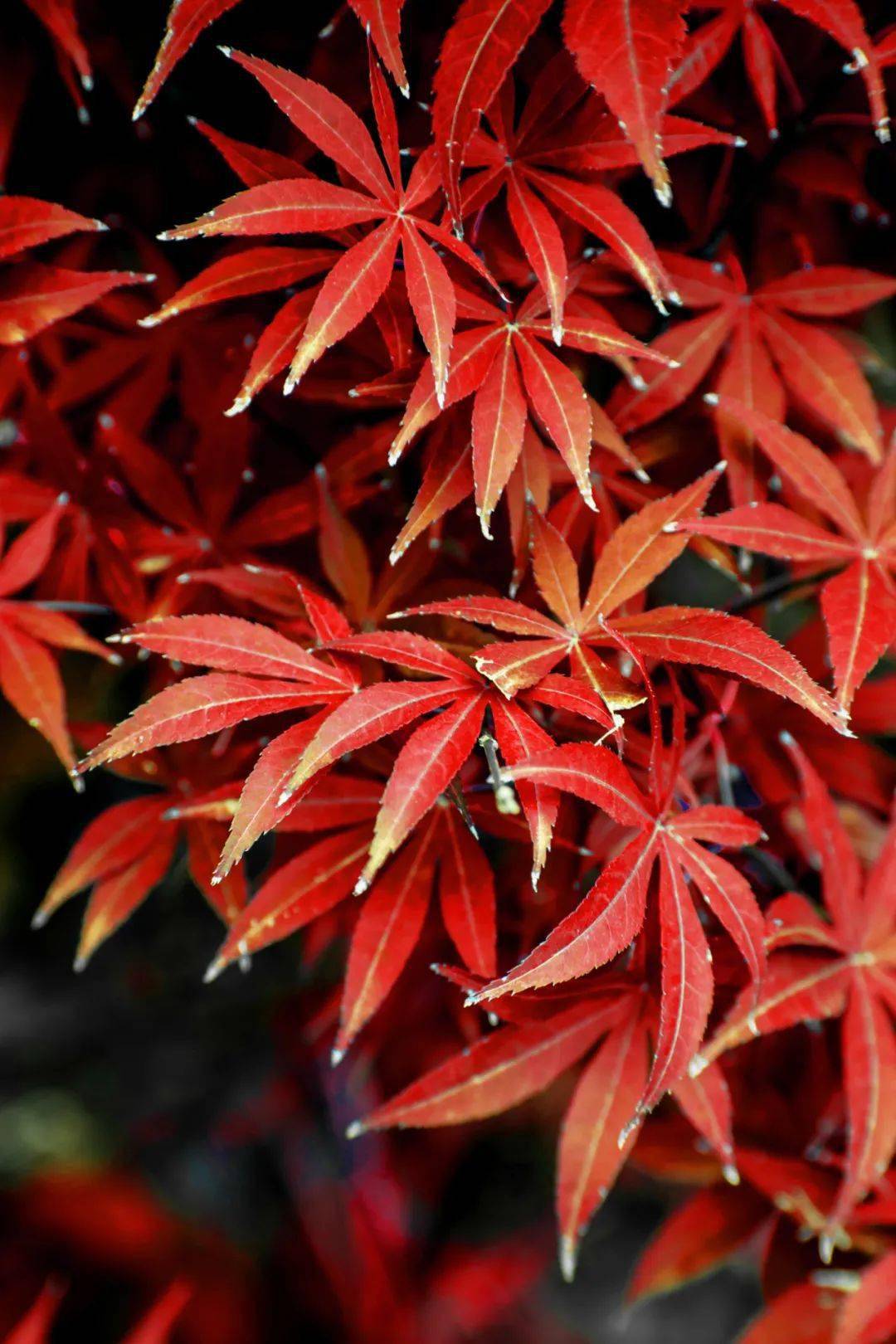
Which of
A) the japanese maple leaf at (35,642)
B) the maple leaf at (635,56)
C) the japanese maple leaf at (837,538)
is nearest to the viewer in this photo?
the maple leaf at (635,56)

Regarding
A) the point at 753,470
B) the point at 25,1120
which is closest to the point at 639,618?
the point at 753,470

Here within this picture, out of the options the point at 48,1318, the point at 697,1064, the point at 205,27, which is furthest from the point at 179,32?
the point at 48,1318

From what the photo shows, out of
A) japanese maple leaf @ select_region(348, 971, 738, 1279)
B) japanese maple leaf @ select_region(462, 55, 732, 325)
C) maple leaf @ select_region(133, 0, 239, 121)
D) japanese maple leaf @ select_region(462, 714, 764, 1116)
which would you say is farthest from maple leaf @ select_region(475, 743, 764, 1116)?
maple leaf @ select_region(133, 0, 239, 121)

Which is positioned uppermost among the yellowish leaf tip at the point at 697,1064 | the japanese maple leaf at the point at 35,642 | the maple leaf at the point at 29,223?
the maple leaf at the point at 29,223

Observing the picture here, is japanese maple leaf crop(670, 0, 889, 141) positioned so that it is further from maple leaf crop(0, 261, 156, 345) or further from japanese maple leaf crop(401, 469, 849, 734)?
maple leaf crop(0, 261, 156, 345)

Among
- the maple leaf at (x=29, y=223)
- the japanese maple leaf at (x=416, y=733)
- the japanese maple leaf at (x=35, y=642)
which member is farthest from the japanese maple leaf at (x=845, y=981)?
the maple leaf at (x=29, y=223)

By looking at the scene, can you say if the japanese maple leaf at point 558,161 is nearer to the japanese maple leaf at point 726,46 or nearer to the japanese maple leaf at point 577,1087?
the japanese maple leaf at point 726,46
